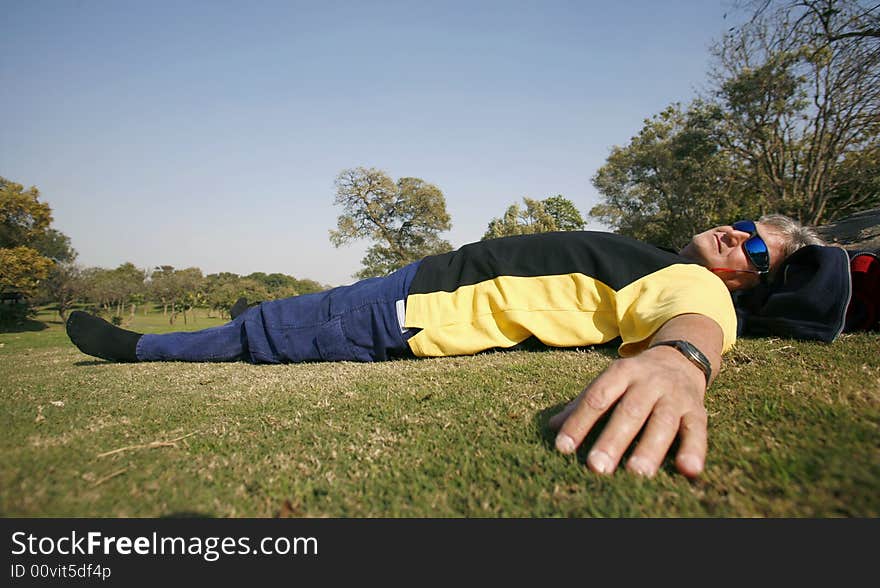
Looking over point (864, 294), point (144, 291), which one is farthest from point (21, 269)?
point (864, 294)

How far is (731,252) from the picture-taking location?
3.09m

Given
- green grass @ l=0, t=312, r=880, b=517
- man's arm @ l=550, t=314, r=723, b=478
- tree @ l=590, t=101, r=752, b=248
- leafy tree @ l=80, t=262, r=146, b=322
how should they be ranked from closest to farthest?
1. green grass @ l=0, t=312, r=880, b=517
2. man's arm @ l=550, t=314, r=723, b=478
3. tree @ l=590, t=101, r=752, b=248
4. leafy tree @ l=80, t=262, r=146, b=322

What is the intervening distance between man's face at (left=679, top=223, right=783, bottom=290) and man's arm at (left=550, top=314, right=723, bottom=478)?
2134mm

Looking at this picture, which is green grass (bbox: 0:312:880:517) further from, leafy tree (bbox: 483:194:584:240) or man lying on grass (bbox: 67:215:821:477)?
leafy tree (bbox: 483:194:584:240)

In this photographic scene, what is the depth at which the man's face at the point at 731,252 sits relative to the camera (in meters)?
3.09

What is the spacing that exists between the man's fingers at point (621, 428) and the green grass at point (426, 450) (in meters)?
0.05

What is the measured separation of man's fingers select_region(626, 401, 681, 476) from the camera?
3.59 feet

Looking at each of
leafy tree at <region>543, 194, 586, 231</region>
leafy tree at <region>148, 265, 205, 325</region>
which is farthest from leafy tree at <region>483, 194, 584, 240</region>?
leafy tree at <region>148, 265, 205, 325</region>

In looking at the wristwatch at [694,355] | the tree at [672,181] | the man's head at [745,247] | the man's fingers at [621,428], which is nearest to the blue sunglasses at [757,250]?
the man's head at [745,247]

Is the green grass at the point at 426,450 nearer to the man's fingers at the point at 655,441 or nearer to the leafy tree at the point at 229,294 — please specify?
the man's fingers at the point at 655,441
